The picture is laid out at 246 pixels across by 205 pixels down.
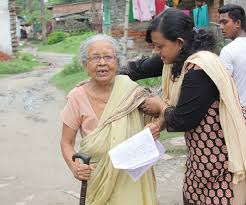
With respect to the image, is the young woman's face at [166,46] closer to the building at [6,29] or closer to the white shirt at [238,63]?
the white shirt at [238,63]

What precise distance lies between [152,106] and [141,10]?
8245mm

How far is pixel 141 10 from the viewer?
1049 centimetres

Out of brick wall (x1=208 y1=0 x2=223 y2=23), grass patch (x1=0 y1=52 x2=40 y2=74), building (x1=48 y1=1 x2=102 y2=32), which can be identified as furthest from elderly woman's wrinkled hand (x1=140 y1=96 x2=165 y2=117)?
building (x1=48 y1=1 x2=102 y2=32)

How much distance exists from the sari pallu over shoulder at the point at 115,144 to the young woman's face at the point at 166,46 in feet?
0.87

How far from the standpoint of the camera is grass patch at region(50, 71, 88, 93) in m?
12.9

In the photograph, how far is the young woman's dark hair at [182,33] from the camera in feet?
7.61

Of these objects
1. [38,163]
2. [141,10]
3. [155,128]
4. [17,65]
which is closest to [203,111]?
[155,128]

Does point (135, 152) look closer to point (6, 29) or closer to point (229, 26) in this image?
point (229, 26)

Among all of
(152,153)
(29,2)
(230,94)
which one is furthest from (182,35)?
(29,2)

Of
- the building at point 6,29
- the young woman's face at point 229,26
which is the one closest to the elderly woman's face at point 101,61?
the young woman's face at point 229,26

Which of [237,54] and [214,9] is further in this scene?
[214,9]

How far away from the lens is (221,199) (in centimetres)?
236

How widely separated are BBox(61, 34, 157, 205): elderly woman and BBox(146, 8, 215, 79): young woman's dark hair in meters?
0.30

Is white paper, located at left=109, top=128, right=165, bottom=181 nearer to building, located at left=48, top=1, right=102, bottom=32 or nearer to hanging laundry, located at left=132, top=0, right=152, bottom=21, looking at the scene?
hanging laundry, located at left=132, top=0, right=152, bottom=21
